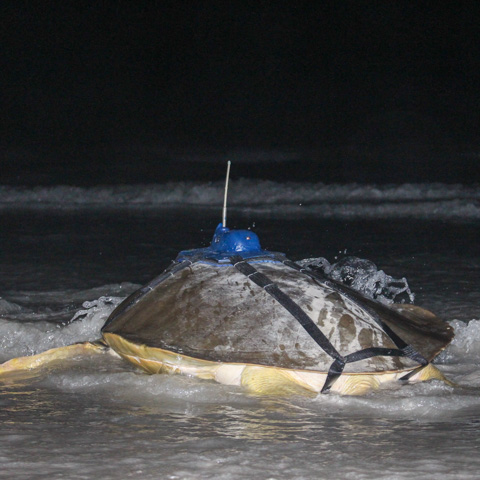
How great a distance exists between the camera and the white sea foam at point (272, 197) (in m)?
11.3

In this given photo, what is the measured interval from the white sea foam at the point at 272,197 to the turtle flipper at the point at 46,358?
7.33m

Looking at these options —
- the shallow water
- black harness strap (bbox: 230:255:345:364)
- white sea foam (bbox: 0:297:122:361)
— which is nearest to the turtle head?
black harness strap (bbox: 230:255:345:364)

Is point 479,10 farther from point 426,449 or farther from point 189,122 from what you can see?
point 426,449

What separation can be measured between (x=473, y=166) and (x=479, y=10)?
2488cm

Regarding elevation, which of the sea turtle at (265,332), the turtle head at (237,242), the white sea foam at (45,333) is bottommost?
the white sea foam at (45,333)

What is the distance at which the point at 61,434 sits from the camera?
2605 mm

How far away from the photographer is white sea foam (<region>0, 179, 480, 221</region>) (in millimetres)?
11320

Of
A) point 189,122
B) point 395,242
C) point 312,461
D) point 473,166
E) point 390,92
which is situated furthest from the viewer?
point 390,92

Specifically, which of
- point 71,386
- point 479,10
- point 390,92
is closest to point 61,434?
point 71,386

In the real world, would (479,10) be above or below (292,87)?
above

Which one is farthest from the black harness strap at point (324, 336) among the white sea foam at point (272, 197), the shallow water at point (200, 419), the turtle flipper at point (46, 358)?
the white sea foam at point (272, 197)

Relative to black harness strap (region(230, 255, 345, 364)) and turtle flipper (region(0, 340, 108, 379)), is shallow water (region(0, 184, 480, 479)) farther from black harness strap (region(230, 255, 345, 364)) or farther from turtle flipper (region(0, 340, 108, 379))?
black harness strap (region(230, 255, 345, 364))

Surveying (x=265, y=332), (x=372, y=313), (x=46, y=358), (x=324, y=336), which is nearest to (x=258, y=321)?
(x=265, y=332)

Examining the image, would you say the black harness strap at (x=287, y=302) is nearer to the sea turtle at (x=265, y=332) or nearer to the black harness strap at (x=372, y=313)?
the sea turtle at (x=265, y=332)
